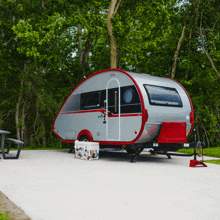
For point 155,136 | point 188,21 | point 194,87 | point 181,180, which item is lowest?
point 181,180

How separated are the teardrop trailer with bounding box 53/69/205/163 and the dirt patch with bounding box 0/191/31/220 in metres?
5.41

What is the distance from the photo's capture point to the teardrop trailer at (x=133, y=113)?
9.60 meters

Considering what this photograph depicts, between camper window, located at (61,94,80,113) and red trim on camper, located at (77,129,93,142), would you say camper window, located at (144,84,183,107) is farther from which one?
camper window, located at (61,94,80,113)

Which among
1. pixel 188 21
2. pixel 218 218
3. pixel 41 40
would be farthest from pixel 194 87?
pixel 218 218

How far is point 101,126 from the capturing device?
35.8 ft

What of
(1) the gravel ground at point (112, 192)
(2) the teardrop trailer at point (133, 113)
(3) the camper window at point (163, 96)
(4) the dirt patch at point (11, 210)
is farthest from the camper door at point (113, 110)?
(4) the dirt patch at point (11, 210)

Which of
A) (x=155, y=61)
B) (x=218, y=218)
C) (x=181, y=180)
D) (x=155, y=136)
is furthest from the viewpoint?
(x=155, y=61)

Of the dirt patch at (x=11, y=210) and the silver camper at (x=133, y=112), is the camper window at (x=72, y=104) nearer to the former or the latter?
the silver camper at (x=133, y=112)

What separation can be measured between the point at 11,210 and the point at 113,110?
6.62 metres

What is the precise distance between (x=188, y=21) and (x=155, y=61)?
434 cm

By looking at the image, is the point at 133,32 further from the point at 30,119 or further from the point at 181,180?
the point at 181,180

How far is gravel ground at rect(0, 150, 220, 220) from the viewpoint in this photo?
4199 millimetres

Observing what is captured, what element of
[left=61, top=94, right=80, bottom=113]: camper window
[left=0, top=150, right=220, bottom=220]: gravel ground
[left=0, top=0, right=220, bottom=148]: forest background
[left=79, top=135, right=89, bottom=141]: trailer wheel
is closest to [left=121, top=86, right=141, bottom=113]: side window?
[left=79, top=135, right=89, bottom=141]: trailer wheel

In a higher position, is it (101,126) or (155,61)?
(155,61)
